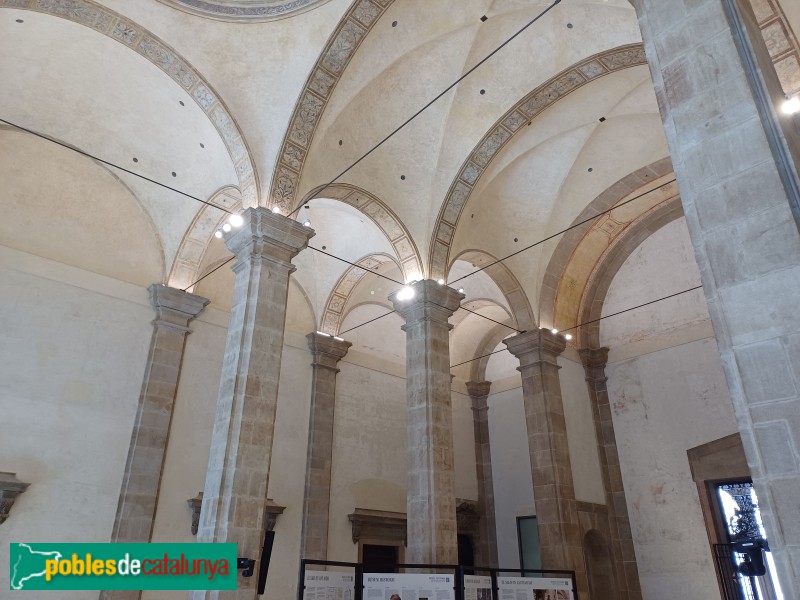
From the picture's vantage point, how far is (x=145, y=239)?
33.5ft

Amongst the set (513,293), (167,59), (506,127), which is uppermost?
(506,127)

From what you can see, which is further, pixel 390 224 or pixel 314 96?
pixel 390 224

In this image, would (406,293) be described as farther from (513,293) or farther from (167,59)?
(167,59)

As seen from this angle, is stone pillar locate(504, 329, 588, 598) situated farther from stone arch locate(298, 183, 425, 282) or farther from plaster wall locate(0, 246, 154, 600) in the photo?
plaster wall locate(0, 246, 154, 600)

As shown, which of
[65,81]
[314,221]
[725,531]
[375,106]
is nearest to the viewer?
[65,81]

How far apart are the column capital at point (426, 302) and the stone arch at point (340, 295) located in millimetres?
2779

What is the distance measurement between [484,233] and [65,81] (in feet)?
23.8

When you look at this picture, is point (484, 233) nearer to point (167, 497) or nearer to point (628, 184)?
point (628, 184)

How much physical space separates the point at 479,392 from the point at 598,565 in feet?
16.0

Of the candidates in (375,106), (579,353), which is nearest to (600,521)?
(579,353)

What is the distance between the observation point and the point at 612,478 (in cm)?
1183

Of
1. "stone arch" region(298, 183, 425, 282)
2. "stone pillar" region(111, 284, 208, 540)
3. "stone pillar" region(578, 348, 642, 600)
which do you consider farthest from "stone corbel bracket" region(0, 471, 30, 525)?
"stone pillar" region(578, 348, 642, 600)

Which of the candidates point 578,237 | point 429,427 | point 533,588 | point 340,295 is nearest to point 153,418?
point 429,427

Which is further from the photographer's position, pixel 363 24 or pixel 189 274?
pixel 189 274
